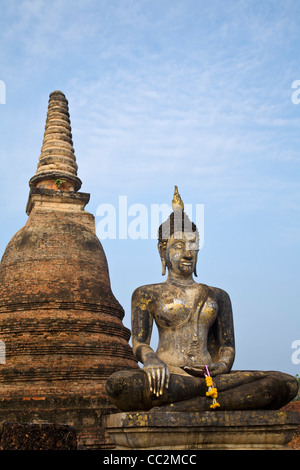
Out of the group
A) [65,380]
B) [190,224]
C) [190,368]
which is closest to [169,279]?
[190,224]

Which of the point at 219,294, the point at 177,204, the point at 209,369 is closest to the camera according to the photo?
the point at 209,369

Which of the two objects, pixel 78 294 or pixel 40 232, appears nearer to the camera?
pixel 78 294

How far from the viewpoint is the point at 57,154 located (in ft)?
59.4

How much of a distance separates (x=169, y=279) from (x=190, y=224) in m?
0.78

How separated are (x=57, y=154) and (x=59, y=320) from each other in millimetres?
7084

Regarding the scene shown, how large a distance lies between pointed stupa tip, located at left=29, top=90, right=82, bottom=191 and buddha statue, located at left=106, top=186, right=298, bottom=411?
38.0 feet

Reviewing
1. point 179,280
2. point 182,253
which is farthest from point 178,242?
point 179,280

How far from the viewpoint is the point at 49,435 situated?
184 inches

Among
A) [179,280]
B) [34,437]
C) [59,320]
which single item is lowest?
[34,437]

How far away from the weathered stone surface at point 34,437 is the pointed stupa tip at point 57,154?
1337 centimetres

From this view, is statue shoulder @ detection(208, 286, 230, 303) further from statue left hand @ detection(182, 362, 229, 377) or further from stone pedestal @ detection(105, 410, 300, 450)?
stone pedestal @ detection(105, 410, 300, 450)

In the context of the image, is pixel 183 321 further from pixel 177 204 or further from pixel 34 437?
pixel 34 437

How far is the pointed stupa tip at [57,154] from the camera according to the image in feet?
57.5
